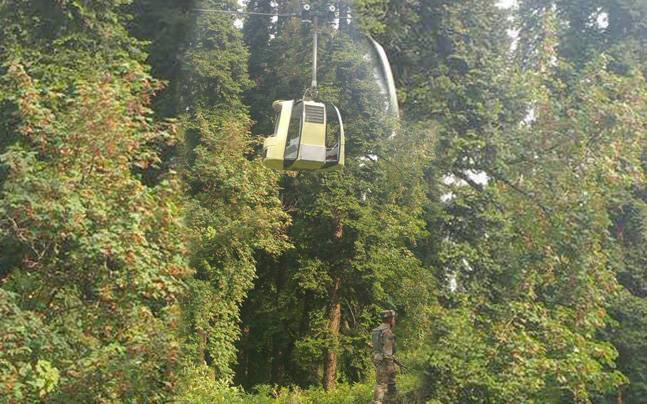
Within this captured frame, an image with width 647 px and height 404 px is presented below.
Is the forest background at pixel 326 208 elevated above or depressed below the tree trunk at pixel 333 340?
above

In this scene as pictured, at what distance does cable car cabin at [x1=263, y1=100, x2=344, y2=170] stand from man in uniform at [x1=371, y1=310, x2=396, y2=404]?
2.98 metres

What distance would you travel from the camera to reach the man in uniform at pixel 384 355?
12734 mm

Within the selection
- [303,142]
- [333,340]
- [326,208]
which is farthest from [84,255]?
[326,208]

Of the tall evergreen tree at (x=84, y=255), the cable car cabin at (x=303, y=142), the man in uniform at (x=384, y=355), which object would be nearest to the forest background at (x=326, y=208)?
the tall evergreen tree at (x=84, y=255)

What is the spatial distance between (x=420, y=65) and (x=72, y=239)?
14.5 meters

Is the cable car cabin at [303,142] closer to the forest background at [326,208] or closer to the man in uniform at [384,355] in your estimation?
the forest background at [326,208]

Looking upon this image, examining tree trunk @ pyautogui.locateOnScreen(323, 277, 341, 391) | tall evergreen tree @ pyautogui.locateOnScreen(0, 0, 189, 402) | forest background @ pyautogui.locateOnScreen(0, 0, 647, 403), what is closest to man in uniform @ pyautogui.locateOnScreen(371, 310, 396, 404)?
forest background @ pyautogui.locateOnScreen(0, 0, 647, 403)

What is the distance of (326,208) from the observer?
834 inches

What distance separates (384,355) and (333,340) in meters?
7.89

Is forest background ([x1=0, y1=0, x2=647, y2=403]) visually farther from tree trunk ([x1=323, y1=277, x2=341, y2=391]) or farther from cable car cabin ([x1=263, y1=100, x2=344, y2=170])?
cable car cabin ([x1=263, y1=100, x2=344, y2=170])

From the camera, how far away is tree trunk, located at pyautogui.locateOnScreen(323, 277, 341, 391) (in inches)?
804

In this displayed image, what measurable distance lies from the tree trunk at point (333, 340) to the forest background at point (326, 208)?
60 mm

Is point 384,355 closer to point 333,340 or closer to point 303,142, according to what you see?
point 303,142

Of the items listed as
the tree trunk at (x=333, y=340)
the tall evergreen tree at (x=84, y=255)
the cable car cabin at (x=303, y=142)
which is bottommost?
the tree trunk at (x=333, y=340)
